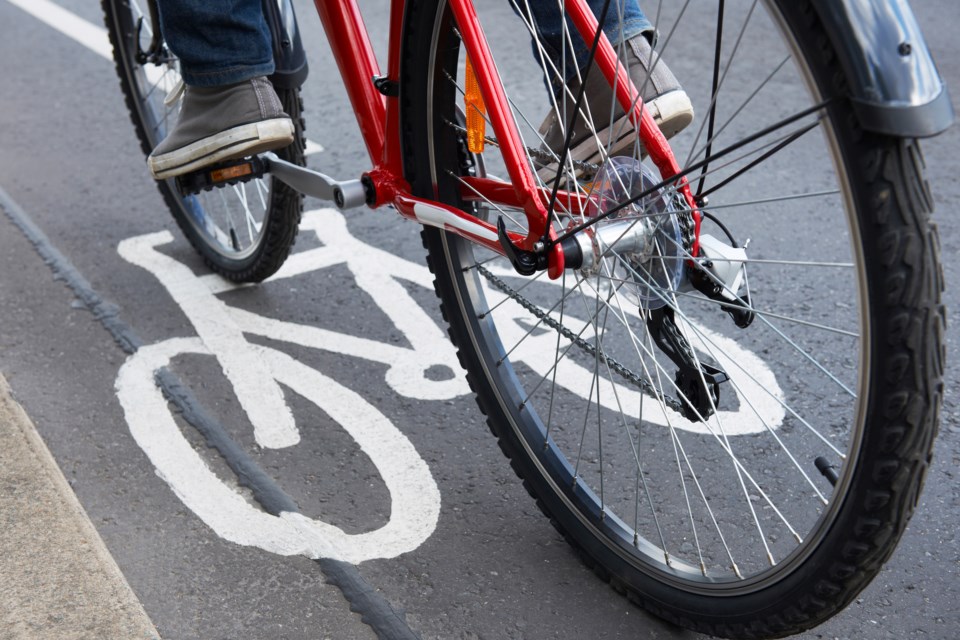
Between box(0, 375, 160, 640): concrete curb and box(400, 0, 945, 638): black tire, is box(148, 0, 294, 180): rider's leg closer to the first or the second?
box(400, 0, 945, 638): black tire

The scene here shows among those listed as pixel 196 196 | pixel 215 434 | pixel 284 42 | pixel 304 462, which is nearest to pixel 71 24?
pixel 196 196

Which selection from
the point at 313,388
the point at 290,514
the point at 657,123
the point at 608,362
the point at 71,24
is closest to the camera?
the point at 657,123

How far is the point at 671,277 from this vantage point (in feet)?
6.39

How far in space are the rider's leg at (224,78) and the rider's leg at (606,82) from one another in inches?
29.3

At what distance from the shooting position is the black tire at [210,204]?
3.20 m

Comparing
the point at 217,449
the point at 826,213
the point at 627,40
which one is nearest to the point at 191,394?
the point at 217,449

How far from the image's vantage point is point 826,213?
3.84 meters

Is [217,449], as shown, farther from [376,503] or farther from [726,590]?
[726,590]

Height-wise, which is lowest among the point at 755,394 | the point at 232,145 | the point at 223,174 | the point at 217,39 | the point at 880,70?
the point at 755,394

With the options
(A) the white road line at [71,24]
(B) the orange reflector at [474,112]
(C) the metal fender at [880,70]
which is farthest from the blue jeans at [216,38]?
(A) the white road line at [71,24]

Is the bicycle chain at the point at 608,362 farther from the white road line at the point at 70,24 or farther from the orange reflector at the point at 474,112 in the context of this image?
the white road line at the point at 70,24

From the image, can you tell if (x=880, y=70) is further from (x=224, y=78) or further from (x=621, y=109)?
(x=224, y=78)

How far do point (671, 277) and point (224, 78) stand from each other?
130 centimetres

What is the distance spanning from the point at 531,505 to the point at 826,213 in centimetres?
194
